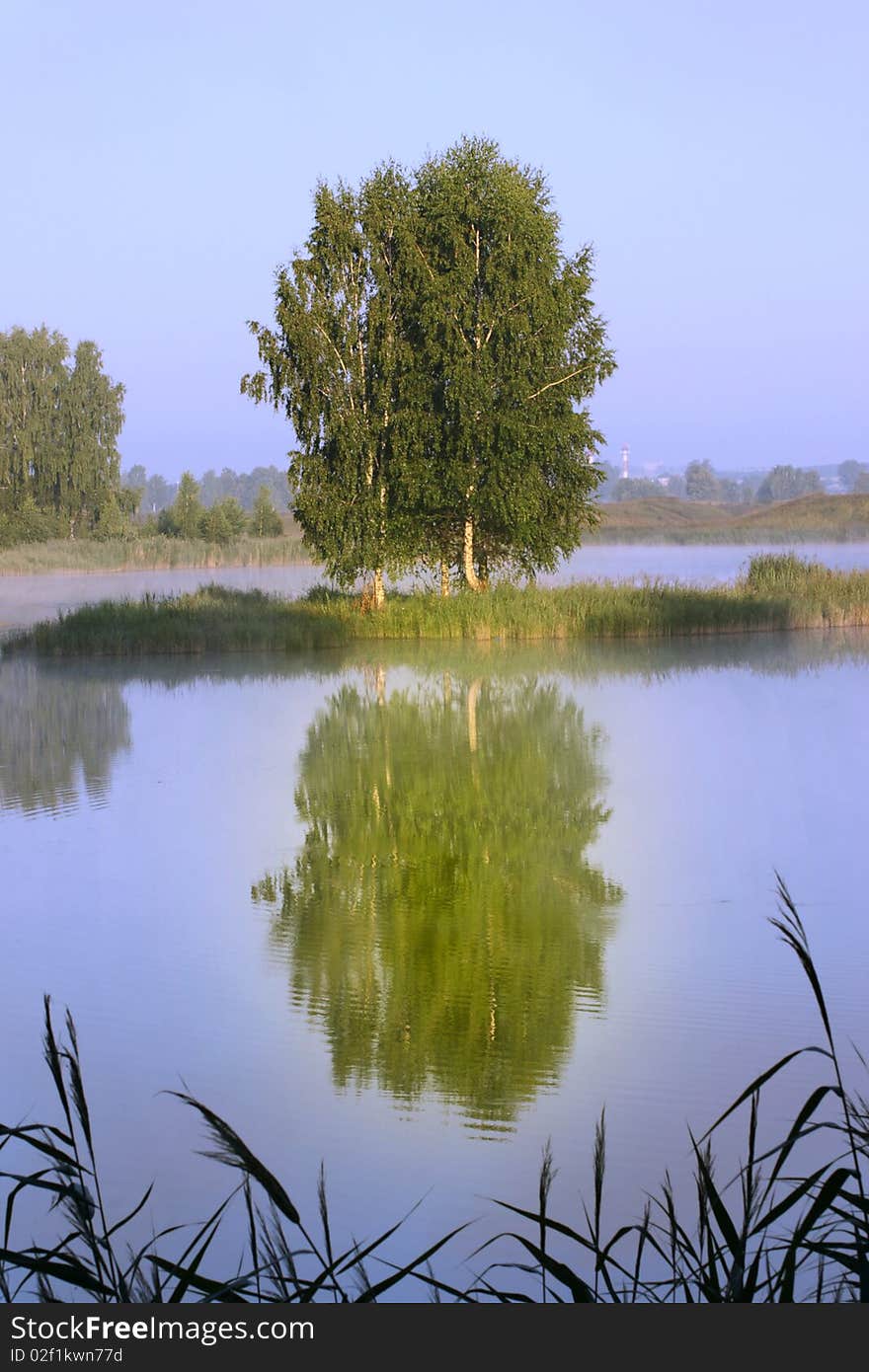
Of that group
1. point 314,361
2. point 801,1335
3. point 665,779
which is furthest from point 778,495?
point 801,1335

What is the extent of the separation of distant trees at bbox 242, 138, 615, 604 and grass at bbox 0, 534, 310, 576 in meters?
22.0

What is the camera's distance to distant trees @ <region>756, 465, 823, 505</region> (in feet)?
500

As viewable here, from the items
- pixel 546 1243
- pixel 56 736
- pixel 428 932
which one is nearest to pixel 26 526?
pixel 56 736

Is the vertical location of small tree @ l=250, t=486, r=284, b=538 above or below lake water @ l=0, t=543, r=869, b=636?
above

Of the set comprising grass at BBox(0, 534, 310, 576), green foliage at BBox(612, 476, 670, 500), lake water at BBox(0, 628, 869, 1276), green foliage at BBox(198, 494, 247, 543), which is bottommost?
lake water at BBox(0, 628, 869, 1276)

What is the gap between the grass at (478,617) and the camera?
24703mm

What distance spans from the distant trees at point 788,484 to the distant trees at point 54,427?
99.8m

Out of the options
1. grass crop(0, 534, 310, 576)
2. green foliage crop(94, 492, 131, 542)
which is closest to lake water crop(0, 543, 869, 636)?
grass crop(0, 534, 310, 576)

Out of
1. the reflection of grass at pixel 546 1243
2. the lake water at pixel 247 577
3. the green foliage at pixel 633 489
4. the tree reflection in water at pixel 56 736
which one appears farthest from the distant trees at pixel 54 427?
the green foliage at pixel 633 489

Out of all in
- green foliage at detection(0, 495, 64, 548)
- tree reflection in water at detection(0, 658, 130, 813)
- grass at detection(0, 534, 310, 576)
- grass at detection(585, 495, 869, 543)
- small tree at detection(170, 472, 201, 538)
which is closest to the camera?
tree reflection in water at detection(0, 658, 130, 813)

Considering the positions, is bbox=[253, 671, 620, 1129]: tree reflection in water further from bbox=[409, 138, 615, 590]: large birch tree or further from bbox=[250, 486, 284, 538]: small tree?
bbox=[250, 486, 284, 538]: small tree

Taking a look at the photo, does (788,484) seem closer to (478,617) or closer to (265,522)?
(265,522)

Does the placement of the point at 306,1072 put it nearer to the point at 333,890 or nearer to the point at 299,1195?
the point at 299,1195

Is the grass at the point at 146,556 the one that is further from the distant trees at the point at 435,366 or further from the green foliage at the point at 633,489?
the green foliage at the point at 633,489
